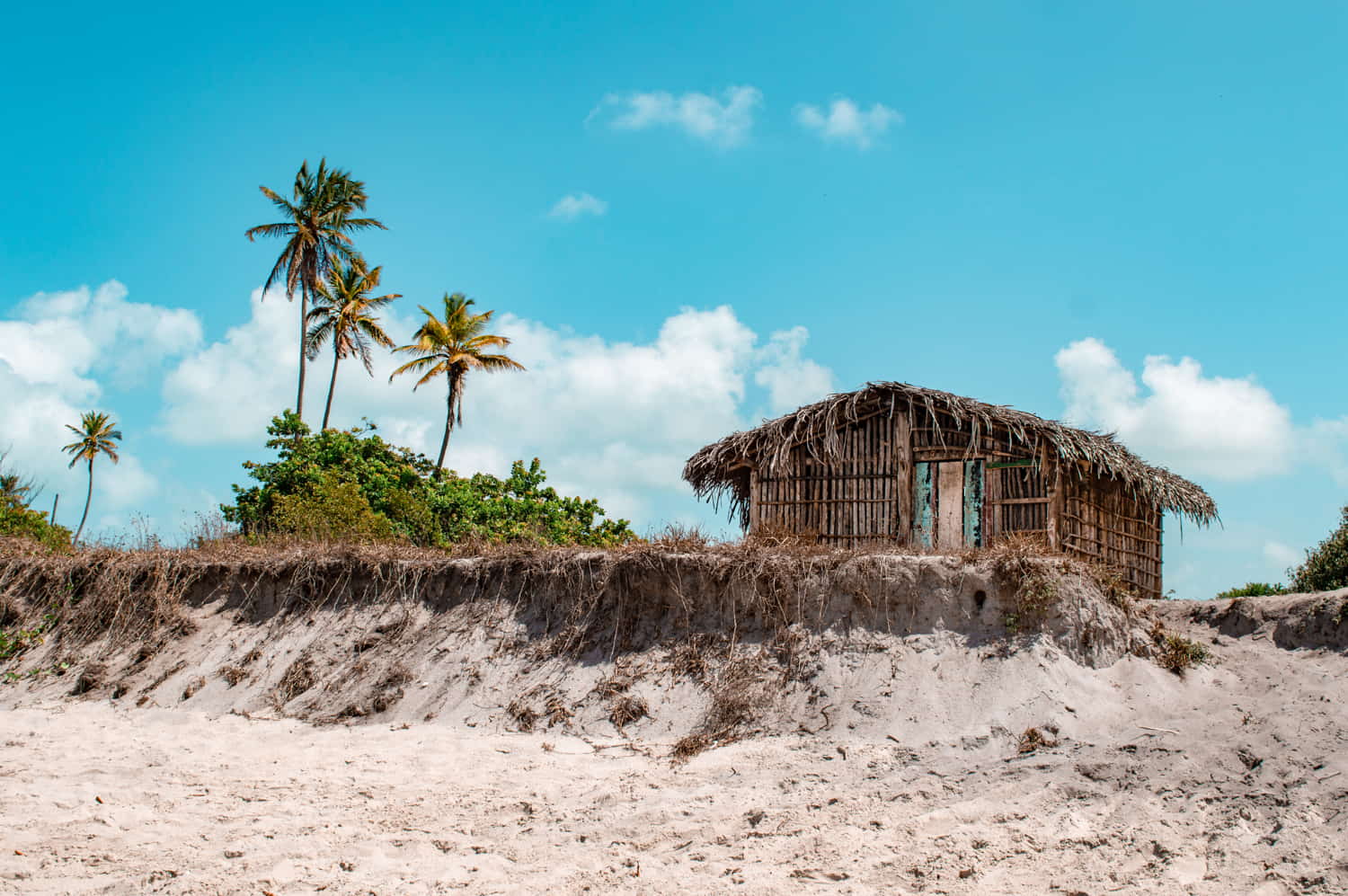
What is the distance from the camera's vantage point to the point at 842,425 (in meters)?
14.7

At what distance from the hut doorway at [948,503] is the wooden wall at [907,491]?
0.27ft

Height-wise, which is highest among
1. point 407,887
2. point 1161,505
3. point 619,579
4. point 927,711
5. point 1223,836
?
point 1161,505

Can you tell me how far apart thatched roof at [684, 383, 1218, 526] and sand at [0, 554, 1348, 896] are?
3.90m

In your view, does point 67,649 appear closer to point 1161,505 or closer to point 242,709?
point 242,709

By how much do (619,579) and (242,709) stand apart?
3982 mm

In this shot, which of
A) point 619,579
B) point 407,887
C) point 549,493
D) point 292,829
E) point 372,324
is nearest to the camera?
point 407,887

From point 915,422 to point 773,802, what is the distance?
8.44 m

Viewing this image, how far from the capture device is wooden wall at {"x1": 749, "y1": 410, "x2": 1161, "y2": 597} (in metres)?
13.7

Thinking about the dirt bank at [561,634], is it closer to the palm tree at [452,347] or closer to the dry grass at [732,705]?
the dry grass at [732,705]

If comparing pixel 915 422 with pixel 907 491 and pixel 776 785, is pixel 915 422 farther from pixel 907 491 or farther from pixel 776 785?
pixel 776 785

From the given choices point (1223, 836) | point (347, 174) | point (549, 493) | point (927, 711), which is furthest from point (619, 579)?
point (347, 174)

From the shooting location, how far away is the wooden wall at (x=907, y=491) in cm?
1370

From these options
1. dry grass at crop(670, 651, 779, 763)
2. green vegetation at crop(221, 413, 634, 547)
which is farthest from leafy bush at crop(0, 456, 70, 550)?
dry grass at crop(670, 651, 779, 763)

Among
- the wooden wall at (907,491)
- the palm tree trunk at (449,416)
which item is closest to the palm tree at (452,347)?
the palm tree trunk at (449,416)
